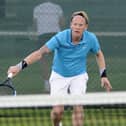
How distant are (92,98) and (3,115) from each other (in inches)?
149

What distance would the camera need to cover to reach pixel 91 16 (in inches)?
433

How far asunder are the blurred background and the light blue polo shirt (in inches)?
103

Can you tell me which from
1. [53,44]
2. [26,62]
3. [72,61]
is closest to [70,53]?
[72,61]

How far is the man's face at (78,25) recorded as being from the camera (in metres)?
8.03

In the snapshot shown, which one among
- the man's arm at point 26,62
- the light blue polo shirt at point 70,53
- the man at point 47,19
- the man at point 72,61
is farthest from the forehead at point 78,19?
the man at point 47,19

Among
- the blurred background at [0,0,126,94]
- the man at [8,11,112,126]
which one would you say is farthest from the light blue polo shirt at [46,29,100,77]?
the blurred background at [0,0,126,94]

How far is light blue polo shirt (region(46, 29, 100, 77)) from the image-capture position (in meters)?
8.19

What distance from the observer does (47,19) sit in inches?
426

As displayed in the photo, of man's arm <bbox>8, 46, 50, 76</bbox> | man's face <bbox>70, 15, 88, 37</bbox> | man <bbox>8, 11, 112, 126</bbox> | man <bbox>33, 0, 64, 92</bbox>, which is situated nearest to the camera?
man's arm <bbox>8, 46, 50, 76</bbox>

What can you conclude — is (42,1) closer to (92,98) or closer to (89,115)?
(89,115)

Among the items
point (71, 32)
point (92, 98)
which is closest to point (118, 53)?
point (71, 32)

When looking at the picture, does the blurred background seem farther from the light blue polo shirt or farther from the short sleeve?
the short sleeve

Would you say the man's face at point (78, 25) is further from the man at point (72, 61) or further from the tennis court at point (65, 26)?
the tennis court at point (65, 26)

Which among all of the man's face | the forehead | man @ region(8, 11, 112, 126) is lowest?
man @ region(8, 11, 112, 126)
